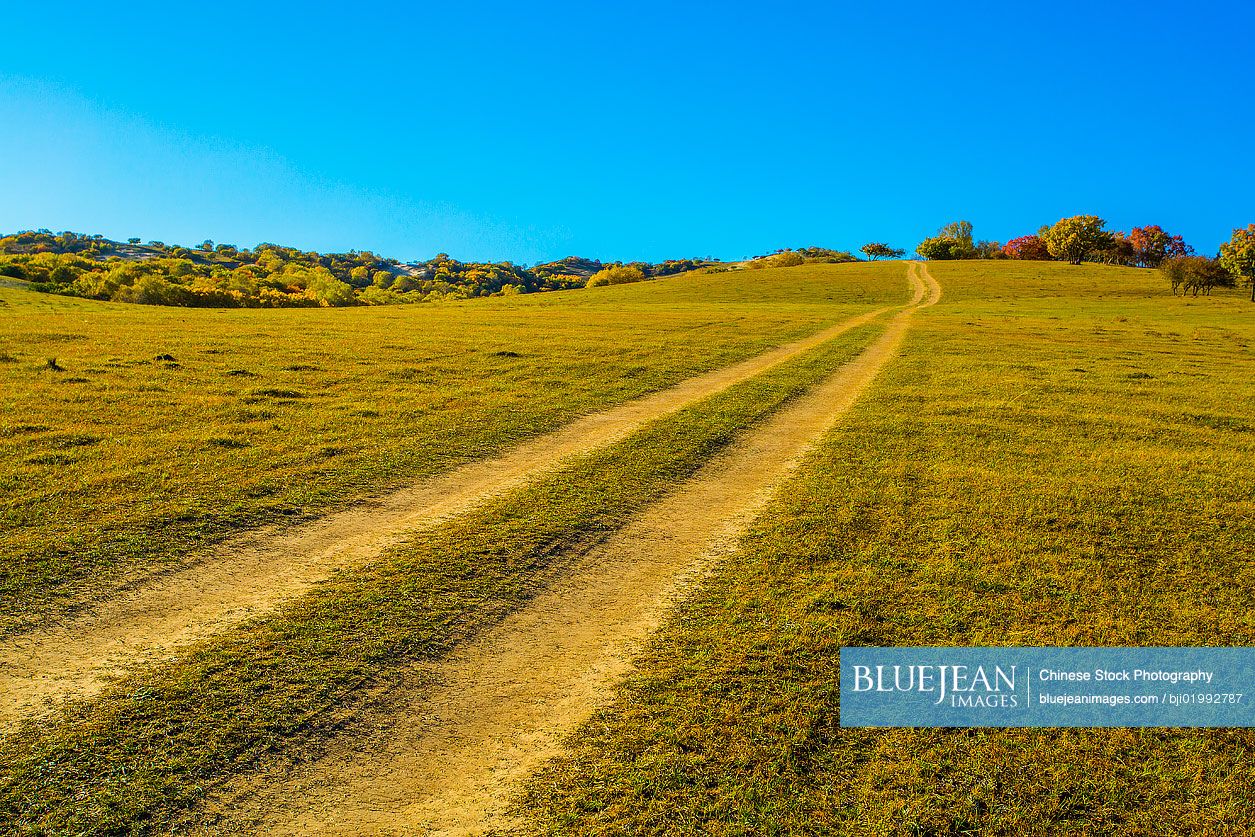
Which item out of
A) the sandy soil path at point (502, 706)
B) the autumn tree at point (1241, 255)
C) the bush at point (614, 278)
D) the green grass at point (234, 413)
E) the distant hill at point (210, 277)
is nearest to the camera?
the sandy soil path at point (502, 706)

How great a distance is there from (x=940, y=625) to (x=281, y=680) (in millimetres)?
6337

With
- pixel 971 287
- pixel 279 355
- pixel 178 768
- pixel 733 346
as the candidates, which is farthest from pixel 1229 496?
pixel 971 287

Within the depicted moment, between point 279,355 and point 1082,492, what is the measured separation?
24.2 m

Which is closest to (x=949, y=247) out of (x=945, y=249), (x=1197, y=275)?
(x=945, y=249)

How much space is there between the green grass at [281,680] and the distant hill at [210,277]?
216ft

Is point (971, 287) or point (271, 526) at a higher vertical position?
point (971, 287)

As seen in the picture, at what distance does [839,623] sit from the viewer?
6.72 meters

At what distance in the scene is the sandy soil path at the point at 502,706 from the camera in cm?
446

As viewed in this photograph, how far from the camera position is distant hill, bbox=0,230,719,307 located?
6122 cm

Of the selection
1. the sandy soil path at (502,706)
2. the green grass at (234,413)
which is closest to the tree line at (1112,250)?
the green grass at (234,413)

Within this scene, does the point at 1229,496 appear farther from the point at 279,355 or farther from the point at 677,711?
the point at 279,355

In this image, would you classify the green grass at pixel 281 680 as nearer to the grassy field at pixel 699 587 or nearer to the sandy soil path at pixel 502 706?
the grassy field at pixel 699 587

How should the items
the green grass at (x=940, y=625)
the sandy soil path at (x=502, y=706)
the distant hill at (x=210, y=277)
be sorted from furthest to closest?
1. the distant hill at (x=210, y=277)
2. the green grass at (x=940, y=625)
3. the sandy soil path at (x=502, y=706)

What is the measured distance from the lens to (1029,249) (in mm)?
129500
